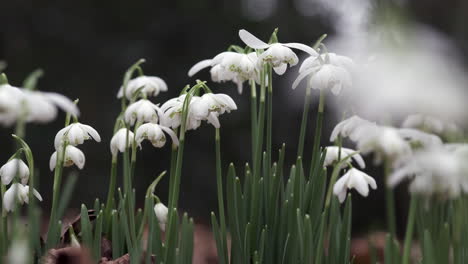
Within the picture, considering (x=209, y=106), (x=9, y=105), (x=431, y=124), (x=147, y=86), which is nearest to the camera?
(x=9, y=105)

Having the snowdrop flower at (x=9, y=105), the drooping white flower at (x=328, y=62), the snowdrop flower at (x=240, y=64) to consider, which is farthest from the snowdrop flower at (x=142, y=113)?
the snowdrop flower at (x=9, y=105)

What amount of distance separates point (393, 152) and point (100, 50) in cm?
480

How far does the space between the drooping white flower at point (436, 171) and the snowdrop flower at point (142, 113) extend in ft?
1.99

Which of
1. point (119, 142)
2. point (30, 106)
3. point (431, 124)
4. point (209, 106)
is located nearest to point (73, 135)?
point (119, 142)

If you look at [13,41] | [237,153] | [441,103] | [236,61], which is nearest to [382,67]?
[441,103]

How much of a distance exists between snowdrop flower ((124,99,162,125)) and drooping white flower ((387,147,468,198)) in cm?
61

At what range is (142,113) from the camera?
1.37m

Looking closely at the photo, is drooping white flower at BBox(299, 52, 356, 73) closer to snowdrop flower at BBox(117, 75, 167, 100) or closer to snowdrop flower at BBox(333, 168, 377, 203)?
snowdrop flower at BBox(333, 168, 377, 203)

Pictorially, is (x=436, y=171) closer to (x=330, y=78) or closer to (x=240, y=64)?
(x=330, y=78)

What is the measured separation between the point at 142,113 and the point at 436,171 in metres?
0.69

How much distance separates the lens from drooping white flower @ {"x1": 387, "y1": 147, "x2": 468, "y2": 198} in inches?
33.0

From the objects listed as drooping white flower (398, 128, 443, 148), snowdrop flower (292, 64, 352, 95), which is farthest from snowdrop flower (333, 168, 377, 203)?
drooping white flower (398, 128, 443, 148)

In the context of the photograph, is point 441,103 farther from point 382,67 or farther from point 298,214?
point 298,214

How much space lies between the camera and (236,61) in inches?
55.8
